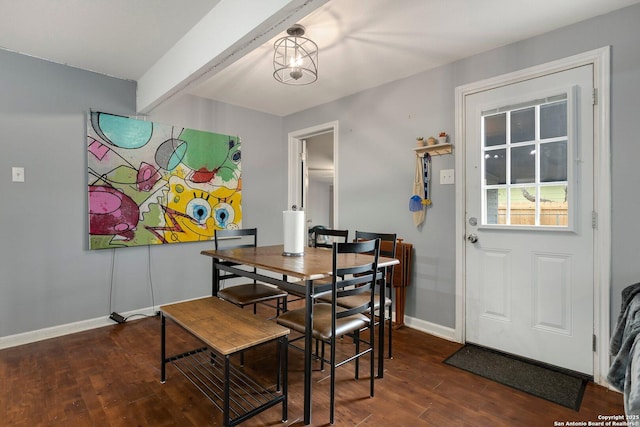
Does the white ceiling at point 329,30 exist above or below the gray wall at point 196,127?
above

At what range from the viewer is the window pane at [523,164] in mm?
2363

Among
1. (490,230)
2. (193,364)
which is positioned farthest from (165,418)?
(490,230)

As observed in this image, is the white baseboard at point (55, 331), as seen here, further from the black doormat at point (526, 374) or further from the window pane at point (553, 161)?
the window pane at point (553, 161)

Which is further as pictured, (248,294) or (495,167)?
(495,167)

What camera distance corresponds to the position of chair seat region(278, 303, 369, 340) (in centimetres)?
175

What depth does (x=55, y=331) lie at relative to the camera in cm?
276

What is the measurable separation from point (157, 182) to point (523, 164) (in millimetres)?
3367

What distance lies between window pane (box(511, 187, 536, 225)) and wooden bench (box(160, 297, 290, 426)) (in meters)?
1.95

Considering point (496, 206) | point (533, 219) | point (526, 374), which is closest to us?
point (526, 374)

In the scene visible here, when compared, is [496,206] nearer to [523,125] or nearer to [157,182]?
[523,125]

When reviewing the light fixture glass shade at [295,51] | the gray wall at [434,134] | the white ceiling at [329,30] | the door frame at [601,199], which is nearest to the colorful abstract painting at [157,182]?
the white ceiling at [329,30]

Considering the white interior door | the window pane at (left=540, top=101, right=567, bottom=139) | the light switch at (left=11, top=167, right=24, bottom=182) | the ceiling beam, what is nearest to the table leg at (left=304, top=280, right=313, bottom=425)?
the ceiling beam

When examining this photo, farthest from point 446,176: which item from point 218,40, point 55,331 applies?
point 55,331

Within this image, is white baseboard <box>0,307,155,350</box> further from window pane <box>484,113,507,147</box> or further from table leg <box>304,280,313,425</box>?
window pane <box>484,113,507,147</box>
